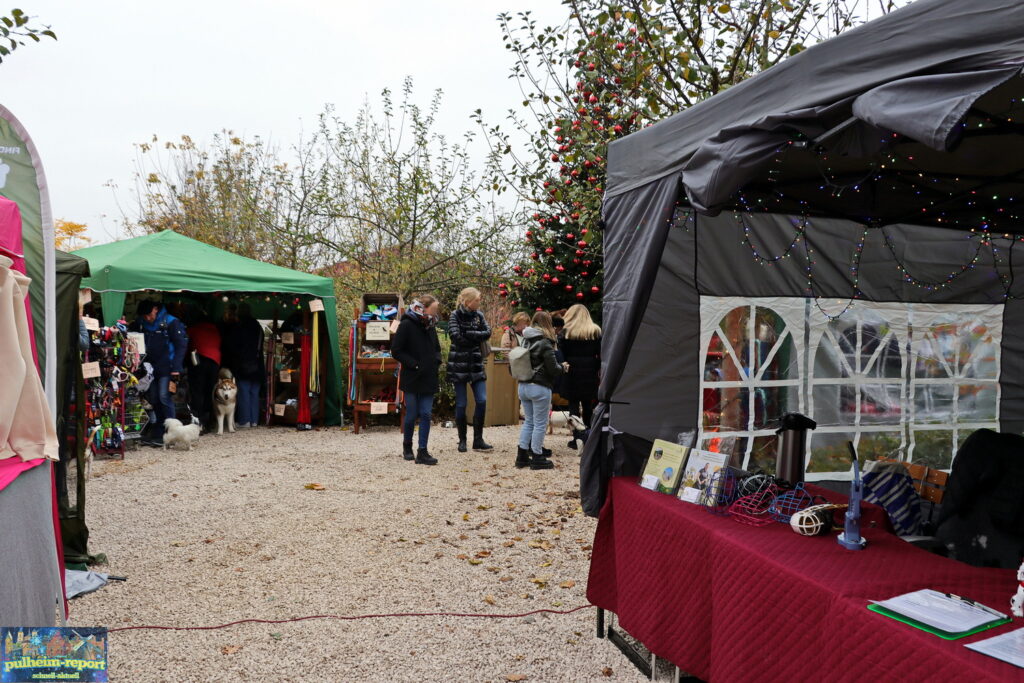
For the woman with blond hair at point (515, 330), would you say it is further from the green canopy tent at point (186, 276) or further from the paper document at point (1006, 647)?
the paper document at point (1006, 647)

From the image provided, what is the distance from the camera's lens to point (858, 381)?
5414mm

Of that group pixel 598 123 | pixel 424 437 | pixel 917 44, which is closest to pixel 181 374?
pixel 424 437

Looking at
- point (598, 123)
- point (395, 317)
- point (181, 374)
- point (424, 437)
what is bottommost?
point (424, 437)

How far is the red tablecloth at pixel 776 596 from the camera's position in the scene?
6.07 ft

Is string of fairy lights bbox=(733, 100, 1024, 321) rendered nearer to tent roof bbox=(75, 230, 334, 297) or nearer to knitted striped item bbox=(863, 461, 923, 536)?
knitted striped item bbox=(863, 461, 923, 536)

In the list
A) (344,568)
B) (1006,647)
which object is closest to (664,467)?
(1006,647)

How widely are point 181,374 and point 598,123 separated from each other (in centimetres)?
637

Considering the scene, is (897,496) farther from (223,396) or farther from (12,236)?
(223,396)

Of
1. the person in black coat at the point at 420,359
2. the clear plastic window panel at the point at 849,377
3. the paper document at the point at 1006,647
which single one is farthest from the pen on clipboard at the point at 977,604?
the person in black coat at the point at 420,359

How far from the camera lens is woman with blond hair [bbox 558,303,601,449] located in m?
7.89

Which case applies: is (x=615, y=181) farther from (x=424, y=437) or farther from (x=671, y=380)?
(x=424, y=437)

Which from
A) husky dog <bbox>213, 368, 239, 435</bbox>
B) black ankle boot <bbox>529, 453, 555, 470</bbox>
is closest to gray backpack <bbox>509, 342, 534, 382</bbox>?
black ankle boot <bbox>529, 453, 555, 470</bbox>

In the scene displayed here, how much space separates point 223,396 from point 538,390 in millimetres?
4947

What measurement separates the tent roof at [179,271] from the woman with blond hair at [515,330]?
272 cm
